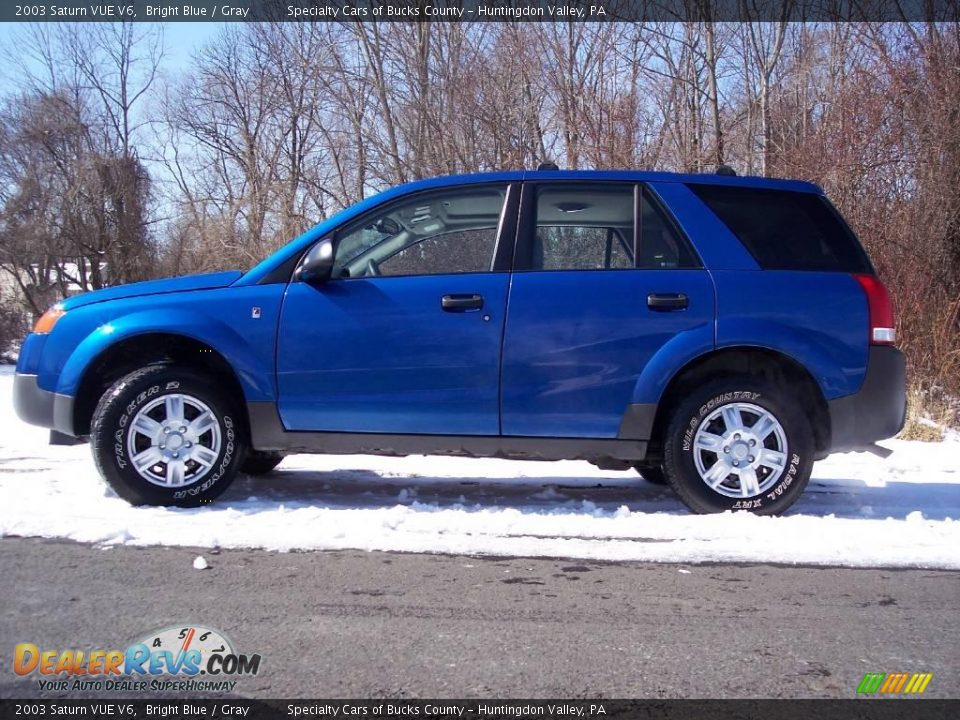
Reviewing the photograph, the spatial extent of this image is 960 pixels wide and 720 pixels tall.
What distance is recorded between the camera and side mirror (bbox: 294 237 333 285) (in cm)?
475

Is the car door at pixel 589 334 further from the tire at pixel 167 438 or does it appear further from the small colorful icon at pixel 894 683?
the small colorful icon at pixel 894 683

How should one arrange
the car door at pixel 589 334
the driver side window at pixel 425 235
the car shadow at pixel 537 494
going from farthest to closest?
the car shadow at pixel 537 494, the driver side window at pixel 425 235, the car door at pixel 589 334

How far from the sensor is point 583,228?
194 inches

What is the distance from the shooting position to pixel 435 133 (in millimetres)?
15609

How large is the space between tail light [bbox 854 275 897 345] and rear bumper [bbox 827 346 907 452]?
61mm

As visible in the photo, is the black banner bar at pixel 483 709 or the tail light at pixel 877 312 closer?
the black banner bar at pixel 483 709

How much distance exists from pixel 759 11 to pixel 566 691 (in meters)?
14.8

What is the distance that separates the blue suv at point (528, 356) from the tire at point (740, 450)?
0.04ft

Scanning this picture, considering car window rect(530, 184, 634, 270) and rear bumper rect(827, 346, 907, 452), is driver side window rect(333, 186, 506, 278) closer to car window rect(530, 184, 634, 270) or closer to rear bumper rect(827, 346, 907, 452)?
car window rect(530, 184, 634, 270)

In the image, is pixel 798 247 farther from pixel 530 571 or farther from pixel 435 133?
pixel 435 133

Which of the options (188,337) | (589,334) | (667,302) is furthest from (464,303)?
(188,337)

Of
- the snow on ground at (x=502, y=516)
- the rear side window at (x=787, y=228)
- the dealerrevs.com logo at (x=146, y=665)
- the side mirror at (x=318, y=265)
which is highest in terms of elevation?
the rear side window at (x=787, y=228)

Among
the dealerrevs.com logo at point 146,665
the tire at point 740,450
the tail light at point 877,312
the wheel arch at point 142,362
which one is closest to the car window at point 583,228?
the tire at point 740,450

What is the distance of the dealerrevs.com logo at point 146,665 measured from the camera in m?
2.87
